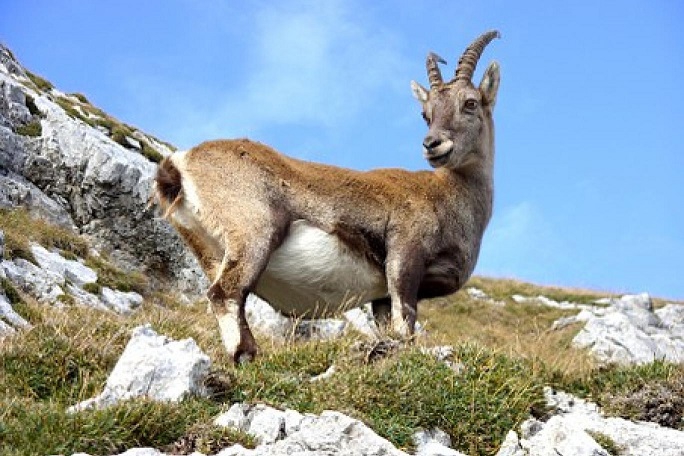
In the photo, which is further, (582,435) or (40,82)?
(40,82)

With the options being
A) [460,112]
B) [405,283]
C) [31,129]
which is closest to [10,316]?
[405,283]

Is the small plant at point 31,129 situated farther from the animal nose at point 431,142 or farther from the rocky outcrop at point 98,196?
the animal nose at point 431,142

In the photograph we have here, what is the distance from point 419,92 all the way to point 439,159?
5.57ft

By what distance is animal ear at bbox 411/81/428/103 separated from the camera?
41.0 ft

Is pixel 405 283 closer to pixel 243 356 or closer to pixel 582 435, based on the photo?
pixel 243 356

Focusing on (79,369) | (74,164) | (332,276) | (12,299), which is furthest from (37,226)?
(79,369)

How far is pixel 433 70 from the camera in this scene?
499 inches

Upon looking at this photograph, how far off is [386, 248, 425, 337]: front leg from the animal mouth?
1.38 m

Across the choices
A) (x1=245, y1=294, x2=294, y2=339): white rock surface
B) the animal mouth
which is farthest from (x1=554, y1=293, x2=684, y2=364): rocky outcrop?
(x1=245, y1=294, x2=294, y2=339): white rock surface

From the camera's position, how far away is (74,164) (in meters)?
22.8

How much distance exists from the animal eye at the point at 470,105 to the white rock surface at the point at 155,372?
251 inches

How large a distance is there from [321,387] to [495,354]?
190 cm

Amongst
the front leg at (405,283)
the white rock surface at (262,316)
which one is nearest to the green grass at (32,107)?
the white rock surface at (262,316)

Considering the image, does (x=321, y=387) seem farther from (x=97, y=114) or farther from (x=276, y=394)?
(x=97, y=114)
